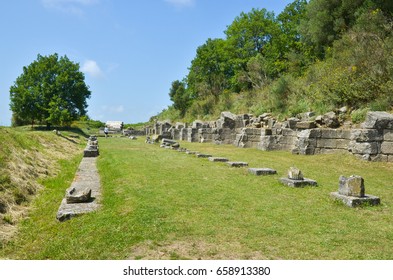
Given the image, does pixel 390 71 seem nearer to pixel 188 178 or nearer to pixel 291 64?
pixel 188 178

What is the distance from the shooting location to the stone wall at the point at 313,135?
42.8ft

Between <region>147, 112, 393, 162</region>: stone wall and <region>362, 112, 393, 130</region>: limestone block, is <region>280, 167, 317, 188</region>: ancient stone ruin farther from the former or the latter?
<region>362, 112, 393, 130</region>: limestone block

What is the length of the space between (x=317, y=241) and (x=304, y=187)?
3.94m

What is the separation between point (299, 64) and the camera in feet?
115

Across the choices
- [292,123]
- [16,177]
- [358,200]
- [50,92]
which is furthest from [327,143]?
[50,92]

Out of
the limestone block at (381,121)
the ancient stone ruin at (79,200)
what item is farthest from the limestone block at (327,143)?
A: the ancient stone ruin at (79,200)

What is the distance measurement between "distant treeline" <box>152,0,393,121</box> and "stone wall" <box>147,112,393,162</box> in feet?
5.04

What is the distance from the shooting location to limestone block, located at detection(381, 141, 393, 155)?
1288 centimetres

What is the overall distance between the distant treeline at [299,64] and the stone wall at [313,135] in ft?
5.04

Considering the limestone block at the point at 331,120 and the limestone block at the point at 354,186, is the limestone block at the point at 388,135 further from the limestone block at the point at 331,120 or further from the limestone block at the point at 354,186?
the limestone block at the point at 354,186

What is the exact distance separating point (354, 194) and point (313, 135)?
30.8ft

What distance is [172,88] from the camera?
6075cm

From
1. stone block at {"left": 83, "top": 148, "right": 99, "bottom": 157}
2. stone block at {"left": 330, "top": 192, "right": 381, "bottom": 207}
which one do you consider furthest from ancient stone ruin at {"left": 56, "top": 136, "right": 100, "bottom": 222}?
stone block at {"left": 83, "top": 148, "right": 99, "bottom": 157}
